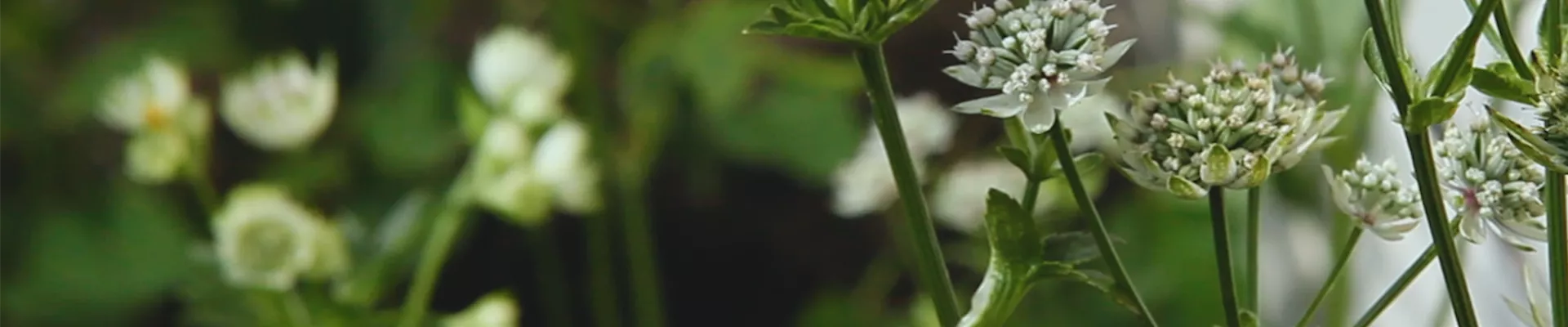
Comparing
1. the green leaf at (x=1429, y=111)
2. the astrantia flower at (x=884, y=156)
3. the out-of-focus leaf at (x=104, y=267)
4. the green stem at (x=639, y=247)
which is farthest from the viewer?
the out-of-focus leaf at (x=104, y=267)

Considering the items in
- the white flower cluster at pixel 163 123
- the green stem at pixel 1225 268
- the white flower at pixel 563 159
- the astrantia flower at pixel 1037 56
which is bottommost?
the green stem at pixel 1225 268

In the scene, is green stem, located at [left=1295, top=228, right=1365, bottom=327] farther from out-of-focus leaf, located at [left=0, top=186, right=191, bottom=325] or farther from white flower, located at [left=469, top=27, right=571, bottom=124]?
out-of-focus leaf, located at [left=0, top=186, right=191, bottom=325]

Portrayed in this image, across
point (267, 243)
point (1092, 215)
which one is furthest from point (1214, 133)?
point (267, 243)

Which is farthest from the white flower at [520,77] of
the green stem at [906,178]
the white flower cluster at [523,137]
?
the green stem at [906,178]

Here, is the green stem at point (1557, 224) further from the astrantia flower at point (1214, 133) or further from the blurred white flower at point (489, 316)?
the blurred white flower at point (489, 316)

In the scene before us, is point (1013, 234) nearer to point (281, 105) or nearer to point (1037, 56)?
point (1037, 56)

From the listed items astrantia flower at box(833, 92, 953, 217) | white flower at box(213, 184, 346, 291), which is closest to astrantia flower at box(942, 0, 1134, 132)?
astrantia flower at box(833, 92, 953, 217)

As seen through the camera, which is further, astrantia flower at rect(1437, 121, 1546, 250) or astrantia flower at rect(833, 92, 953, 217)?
astrantia flower at rect(833, 92, 953, 217)
